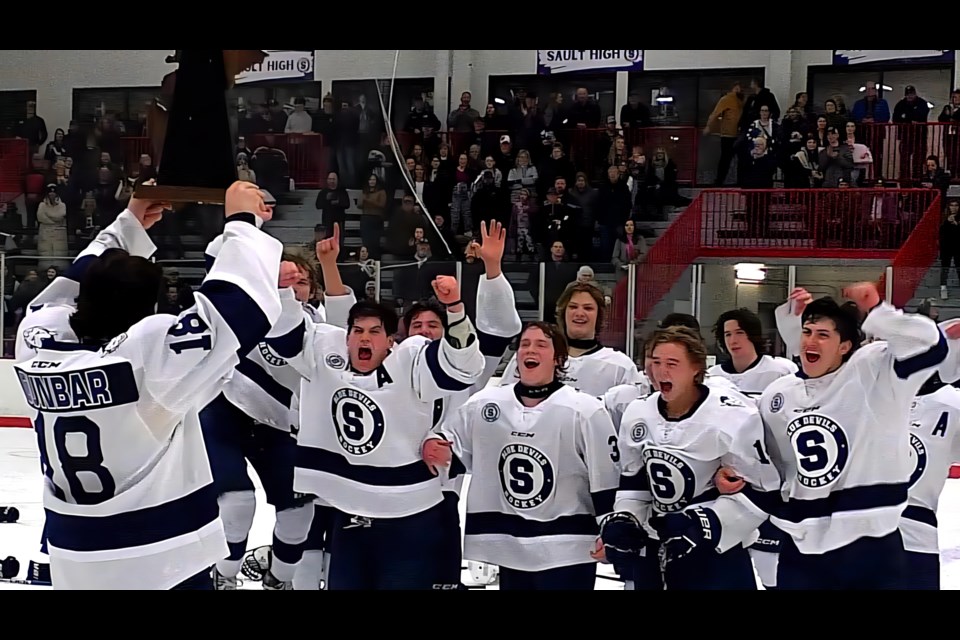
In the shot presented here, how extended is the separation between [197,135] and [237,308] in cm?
38

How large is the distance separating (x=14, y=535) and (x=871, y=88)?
885cm

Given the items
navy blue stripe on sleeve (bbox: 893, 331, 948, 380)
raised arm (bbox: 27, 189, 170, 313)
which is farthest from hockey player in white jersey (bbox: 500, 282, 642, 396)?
raised arm (bbox: 27, 189, 170, 313)

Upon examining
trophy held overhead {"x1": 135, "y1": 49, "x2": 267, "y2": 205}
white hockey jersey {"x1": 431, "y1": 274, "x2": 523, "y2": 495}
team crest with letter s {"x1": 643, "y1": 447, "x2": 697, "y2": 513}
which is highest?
trophy held overhead {"x1": 135, "y1": 49, "x2": 267, "y2": 205}

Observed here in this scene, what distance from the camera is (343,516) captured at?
11.5ft

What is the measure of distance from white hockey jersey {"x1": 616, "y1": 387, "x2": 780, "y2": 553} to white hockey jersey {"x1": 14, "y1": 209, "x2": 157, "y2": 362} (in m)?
1.35

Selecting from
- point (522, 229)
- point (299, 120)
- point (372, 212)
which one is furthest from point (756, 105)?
point (299, 120)

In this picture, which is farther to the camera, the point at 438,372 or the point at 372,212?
the point at 372,212

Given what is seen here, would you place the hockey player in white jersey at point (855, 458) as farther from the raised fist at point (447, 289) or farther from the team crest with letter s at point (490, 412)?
the raised fist at point (447, 289)

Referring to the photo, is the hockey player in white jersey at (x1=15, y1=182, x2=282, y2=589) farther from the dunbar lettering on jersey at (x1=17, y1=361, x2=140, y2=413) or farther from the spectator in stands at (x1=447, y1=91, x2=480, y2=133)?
the spectator in stands at (x1=447, y1=91, x2=480, y2=133)

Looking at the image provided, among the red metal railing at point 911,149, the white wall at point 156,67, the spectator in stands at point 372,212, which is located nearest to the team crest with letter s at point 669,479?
the spectator in stands at point 372,212

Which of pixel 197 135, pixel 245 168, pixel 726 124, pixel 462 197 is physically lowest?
pixel 197 135

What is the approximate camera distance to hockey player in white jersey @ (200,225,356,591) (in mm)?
4070

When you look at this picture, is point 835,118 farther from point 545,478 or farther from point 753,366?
point 545,478

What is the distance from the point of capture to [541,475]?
10.6 ft
